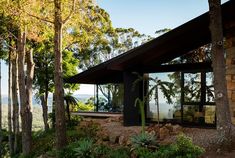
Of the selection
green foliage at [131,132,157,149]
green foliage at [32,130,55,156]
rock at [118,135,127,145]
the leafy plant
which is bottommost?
green foliage at [32,130,55,156]

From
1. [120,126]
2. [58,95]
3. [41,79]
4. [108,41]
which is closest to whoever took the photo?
[58,95]

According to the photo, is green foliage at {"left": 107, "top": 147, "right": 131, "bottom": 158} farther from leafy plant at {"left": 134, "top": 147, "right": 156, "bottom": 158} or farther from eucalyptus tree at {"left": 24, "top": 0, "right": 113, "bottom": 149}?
eucalyptus tree at {"left": 24, "top": 0, "right": 113, "bottom": 149}

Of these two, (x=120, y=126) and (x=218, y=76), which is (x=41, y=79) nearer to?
(x=120, y=126)

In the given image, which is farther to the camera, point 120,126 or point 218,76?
point 120,126

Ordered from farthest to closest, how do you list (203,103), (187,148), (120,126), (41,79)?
1. (41,79)
2. (120,126)
3. (203,103)
4. (187,148)

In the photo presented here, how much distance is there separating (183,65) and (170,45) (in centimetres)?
92

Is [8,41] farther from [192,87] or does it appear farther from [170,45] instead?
[192,87]

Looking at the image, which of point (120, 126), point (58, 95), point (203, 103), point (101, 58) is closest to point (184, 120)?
point (203, 103)

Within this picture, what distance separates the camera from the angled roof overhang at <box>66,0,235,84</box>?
12094mm

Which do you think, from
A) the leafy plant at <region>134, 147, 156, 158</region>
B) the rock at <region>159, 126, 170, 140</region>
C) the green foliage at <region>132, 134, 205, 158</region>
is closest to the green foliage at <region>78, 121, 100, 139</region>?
the rock at <region>159, 126, 170, 140</region>

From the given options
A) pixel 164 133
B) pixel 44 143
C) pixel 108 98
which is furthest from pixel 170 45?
pixel 108 98

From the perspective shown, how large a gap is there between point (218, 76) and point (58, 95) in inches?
220

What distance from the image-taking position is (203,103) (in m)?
13.7

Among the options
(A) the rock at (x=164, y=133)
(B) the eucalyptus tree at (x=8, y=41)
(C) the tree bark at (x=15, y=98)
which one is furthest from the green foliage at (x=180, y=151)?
(C) the tree bark at (x=15, y=98)
